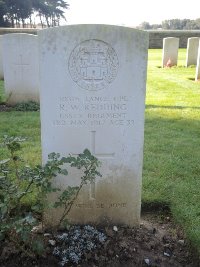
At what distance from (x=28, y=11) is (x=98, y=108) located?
41.8m

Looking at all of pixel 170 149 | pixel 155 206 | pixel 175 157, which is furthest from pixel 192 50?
pixel 155 206

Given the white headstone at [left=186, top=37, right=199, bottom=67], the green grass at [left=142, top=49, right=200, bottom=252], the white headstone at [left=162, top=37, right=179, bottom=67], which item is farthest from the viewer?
the white headstone at [left=162, top=37, right=179, bottom=67]

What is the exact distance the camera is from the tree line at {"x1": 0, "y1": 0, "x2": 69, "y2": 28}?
36534 mm

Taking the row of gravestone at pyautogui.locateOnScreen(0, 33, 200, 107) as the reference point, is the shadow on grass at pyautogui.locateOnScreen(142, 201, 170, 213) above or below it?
below

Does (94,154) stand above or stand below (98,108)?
below

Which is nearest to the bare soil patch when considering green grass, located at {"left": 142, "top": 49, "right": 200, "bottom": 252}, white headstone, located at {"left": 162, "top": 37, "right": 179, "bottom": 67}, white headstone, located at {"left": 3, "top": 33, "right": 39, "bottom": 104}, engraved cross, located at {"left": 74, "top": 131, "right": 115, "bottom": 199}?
green grass, located at {"left": 142, "top": 49, "right": 200, "bottom": 252}

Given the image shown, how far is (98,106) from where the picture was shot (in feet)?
8.72

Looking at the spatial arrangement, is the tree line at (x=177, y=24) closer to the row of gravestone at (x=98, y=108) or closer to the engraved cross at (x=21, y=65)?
the engraved cross at (x=21, y=65)

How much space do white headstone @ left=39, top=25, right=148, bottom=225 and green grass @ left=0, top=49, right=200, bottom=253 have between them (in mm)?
544

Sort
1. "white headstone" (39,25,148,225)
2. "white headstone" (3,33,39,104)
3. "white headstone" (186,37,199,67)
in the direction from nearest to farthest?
"white headstone" (39,25,148,225)
"white headstone" (3,33,39,104)
"white headstone" (186,37,199,67)

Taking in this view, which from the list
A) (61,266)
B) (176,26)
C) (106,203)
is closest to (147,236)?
(106,203)

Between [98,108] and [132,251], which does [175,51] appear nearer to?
[98,108]

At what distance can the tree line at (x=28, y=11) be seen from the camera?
120 ft

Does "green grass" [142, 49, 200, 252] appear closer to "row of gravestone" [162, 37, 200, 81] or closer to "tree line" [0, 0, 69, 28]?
"row of gravestone" [162, 37, 200, 81]
